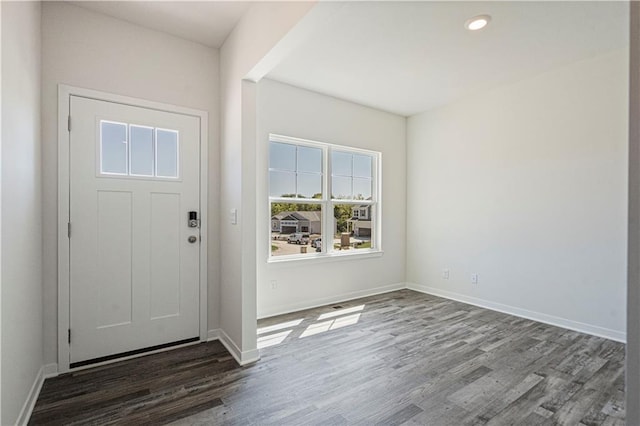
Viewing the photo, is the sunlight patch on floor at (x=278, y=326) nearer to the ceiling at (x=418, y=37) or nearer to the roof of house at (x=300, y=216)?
the roof of house at (x=300, y=216)

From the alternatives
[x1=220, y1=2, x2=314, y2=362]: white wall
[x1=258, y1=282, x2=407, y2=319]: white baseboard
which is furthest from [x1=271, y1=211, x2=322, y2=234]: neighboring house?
[x1=220, y1=2, x2=314, y2=362]: white wall

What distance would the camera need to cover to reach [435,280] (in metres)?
4.69

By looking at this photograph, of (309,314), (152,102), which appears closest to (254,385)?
(309,314)

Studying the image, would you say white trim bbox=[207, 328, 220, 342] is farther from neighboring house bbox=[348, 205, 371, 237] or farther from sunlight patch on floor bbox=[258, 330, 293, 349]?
neighboring house bbox=[348, 205, 371, 237]

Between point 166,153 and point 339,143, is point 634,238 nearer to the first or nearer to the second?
point 166,153

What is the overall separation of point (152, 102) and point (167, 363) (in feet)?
7.22

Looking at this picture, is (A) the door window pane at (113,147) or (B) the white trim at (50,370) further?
(A) the door window pane at (113,147)

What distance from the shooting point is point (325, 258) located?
418 centimetres

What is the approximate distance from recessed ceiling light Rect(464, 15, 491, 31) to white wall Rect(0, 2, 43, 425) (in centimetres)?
303

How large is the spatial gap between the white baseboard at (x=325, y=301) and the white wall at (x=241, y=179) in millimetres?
877

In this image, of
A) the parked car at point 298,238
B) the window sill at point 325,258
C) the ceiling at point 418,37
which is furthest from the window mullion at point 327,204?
the ceiling at point 418,37

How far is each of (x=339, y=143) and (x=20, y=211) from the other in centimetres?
336

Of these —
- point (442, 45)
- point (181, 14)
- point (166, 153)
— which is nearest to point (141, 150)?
point (166, 153)

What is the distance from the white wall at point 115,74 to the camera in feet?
7.61
